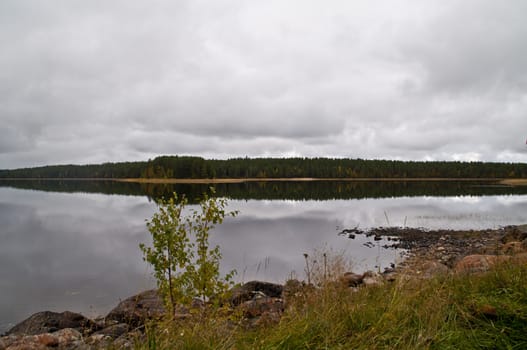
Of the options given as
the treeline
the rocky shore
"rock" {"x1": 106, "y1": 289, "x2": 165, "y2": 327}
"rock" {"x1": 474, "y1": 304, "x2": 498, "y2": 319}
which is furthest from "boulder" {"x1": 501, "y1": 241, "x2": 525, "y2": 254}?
the treeline

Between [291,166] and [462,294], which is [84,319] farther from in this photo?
[291,166]

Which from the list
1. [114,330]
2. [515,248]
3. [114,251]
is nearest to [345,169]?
[114,251]

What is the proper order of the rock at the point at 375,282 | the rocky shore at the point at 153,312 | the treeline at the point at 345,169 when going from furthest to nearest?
the treeline at the point at 345,169 → the rock at the point at 375,282 → the rocky shore at the point at 153,312

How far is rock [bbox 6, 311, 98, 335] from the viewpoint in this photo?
8.03m

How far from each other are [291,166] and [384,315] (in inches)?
5667

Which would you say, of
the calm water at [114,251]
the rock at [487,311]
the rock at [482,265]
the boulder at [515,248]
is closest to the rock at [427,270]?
the rock at [482,265]

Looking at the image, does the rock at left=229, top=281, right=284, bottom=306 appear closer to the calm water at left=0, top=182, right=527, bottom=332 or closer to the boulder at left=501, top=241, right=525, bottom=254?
the calm water at left=0, top=182, right=527, bottom=332

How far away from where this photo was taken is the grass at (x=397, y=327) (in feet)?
10.4

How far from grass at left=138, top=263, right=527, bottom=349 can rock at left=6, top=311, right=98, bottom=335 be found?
566 cm

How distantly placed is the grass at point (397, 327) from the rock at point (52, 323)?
18.6 feet

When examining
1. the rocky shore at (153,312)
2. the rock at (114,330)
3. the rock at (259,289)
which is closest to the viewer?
the rocky shore at (153,312)

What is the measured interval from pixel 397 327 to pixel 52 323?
8.64 meters

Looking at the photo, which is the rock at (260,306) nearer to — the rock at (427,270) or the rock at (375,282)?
the rock at (375,282)

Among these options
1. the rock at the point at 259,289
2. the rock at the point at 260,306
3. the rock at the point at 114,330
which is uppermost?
the rock at the point at 260,306
